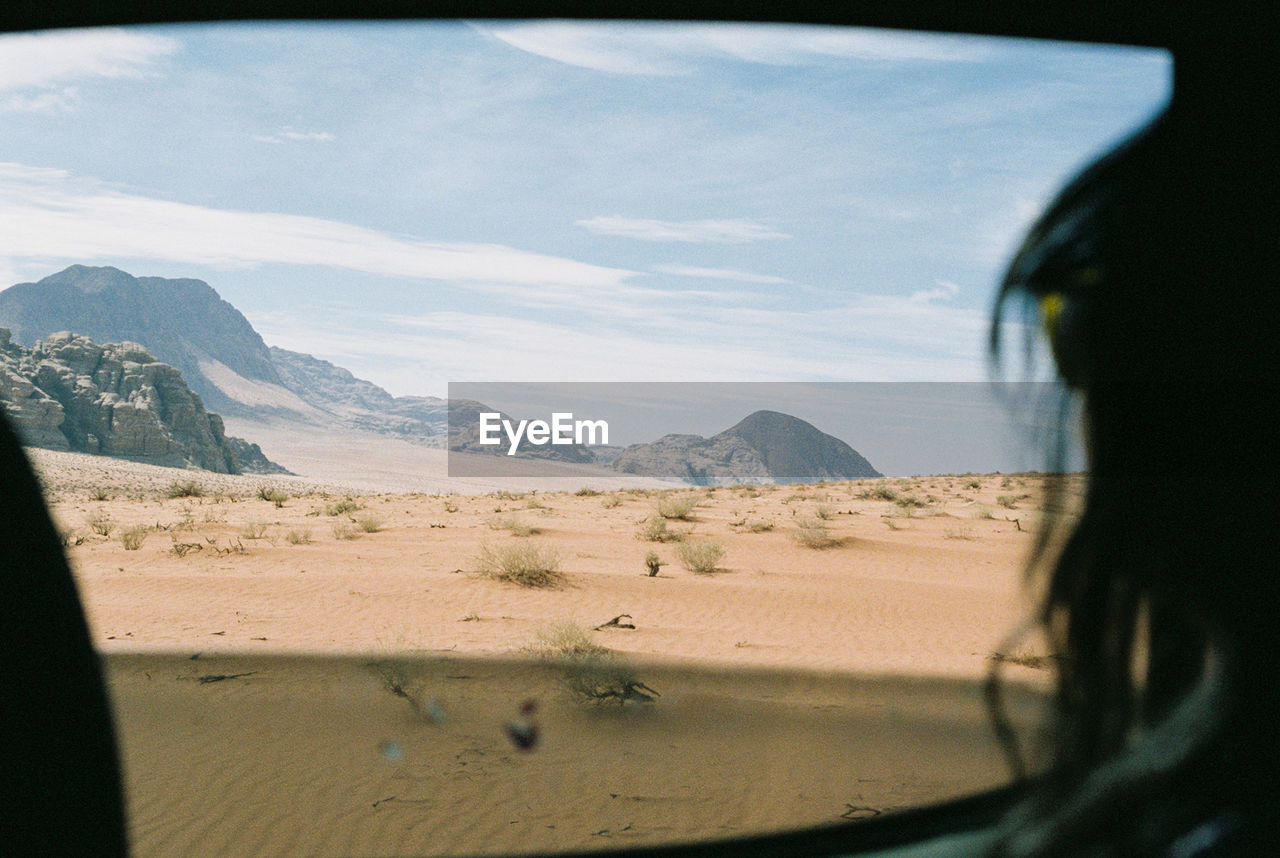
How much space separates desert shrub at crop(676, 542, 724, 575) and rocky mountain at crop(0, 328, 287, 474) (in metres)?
88.8

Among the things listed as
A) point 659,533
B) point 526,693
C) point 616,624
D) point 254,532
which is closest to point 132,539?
point 254,532

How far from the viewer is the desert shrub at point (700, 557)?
52.5 ft

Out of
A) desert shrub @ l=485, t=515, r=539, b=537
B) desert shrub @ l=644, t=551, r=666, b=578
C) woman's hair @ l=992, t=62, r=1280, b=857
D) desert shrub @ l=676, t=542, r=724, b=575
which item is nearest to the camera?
woman's hair @ l=992, t=62, r=1280, b=857

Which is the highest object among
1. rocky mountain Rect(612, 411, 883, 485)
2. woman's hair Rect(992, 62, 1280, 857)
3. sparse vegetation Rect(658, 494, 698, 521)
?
woman's hair Rect(992, 62, 1280, 857)

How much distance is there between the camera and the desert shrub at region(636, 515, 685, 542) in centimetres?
2097

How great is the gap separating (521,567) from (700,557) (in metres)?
3.67

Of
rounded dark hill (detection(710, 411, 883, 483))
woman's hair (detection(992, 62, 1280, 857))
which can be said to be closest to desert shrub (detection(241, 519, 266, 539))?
woman's hair (detection(992, 62, 1280, 857))

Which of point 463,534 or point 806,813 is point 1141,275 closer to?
point 806,813

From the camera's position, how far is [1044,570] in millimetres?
1000

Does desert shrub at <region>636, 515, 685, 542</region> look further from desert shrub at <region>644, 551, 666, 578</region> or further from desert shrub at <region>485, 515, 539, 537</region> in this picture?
desert shrub at <region>644, 551, 666, 578</region>

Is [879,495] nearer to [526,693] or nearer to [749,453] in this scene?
[526,693]

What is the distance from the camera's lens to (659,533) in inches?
838

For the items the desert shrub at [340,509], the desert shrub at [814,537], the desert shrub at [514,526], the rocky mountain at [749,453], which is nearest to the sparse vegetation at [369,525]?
the desert shrub at [514,526]

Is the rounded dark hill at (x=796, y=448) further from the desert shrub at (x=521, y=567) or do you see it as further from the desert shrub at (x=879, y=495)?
the desert shrub at (x=521, y=567)
